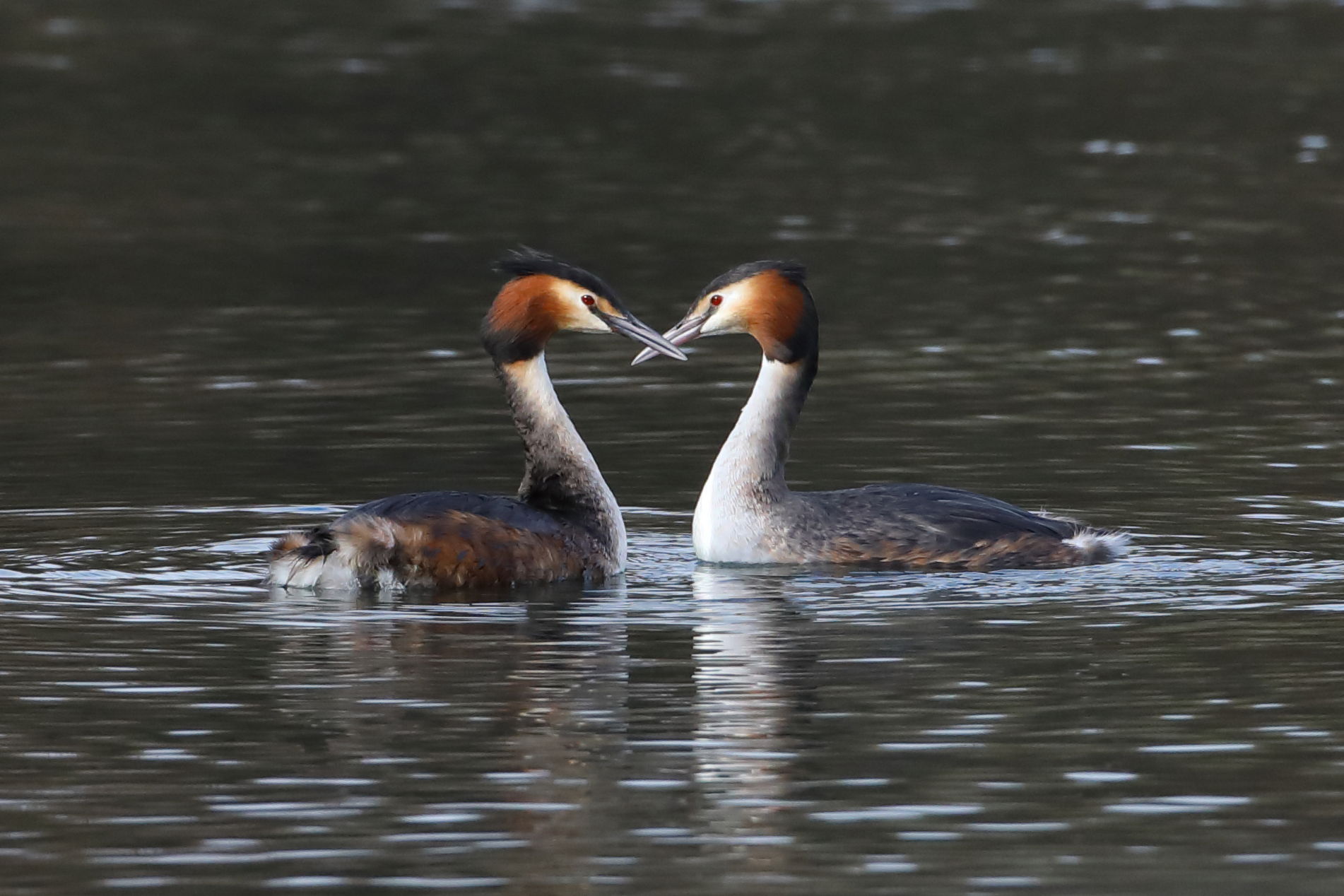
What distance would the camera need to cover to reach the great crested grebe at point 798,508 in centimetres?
1233

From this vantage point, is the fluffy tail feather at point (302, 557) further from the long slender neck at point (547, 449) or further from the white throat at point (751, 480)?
the white throat at point (751, 480)

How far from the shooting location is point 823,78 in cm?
3281

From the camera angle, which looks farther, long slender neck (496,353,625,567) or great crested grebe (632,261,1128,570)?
long slender neck (496,353,625,567)

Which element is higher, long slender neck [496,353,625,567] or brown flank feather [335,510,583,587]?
long slender neck [496,353,625,567]

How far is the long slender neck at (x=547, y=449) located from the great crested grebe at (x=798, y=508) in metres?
0.53

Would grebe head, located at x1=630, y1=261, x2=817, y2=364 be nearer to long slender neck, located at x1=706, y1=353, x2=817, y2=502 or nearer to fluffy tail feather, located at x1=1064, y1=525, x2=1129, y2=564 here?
long slender neck, located at x1=706, y1=353, x2=817, y2=502

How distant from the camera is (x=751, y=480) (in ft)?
42.3

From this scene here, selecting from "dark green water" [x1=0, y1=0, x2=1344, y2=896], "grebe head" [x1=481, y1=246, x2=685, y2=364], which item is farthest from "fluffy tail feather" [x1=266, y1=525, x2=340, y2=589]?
"grebe head" [x1=481, y1=246, x2=685, y2=364]

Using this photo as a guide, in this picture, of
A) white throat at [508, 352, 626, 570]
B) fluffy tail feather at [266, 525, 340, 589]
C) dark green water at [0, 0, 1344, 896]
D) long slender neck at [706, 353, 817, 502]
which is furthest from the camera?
long slender neck at [706, 353, 817, 502]

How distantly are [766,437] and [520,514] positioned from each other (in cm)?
171

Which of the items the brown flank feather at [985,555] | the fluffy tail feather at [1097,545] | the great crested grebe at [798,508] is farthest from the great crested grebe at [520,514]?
the fluffy tail feather at [1097,545]

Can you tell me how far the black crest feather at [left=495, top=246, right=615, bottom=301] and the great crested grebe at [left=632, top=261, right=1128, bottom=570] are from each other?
457 millimetres

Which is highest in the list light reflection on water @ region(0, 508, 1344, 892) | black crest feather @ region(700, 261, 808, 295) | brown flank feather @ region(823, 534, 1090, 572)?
black crest feather @ region(700, 261, 808, 295)

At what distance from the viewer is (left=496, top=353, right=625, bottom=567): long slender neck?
12.5m
